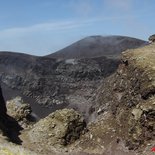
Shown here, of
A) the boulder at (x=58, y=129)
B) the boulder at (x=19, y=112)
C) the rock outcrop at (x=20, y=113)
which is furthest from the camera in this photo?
the boulder at (x=19, y=112)

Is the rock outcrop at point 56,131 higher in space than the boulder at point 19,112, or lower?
lower

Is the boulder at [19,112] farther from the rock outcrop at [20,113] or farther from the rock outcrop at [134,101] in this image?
the rock outcrop at [134,101]

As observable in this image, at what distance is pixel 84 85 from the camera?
19500cm

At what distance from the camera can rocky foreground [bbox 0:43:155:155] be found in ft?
234

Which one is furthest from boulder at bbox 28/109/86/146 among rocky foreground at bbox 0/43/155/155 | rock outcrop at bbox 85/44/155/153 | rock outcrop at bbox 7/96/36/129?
rock outcrop at bbox 7/96/36/129

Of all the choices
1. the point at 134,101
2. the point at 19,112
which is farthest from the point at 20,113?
the point at 134,101

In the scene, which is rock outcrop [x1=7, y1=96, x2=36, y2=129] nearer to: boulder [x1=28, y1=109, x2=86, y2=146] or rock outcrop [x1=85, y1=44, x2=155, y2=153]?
boulder [x1=28, y1=109, x2=86, y2=146]

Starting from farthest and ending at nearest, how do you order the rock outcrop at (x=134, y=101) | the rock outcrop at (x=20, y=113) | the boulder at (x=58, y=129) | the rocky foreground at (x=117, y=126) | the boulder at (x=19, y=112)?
the boulder at (x=19, y=112), the rock outcrop at (x=20, y=113), the boulder at (x=58, y=129), the rocky foreground at (x=117, y=126), the rock outcrop at (x=134, y=101)

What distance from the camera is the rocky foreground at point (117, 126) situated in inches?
2813

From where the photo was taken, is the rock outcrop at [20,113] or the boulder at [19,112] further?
the boulder at [19,112]

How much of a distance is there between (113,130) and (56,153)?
12366 mm

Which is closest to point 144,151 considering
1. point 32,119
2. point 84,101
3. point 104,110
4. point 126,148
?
point 126,148

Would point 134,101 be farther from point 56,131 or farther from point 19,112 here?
point 19,112

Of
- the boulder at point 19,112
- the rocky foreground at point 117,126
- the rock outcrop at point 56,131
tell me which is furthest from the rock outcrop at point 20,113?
the rock outcrop at point 56,131
